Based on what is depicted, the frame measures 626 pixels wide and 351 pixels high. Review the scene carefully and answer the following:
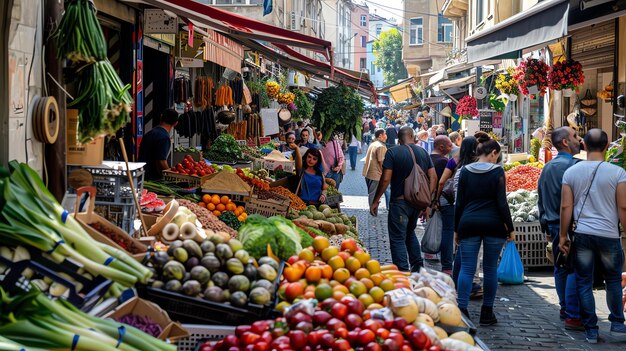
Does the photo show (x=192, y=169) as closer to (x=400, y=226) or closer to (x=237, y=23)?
(x=400, y=226)

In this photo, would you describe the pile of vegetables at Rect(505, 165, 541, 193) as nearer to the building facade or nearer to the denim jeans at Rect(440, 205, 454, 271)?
the denim jeans at Rect(440, 205, 454, 271)

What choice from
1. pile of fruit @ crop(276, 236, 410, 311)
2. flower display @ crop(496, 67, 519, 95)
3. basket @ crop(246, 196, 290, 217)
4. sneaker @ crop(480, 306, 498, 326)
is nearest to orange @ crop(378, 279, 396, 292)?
pile of fruit @ crop(276, 236, 410, 311)

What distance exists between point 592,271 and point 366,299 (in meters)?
3.54

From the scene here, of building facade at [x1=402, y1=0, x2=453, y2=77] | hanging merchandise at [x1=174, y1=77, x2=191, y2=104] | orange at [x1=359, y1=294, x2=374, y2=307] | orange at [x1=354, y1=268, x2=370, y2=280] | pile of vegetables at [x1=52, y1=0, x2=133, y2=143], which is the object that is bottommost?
orange at [x1=359, y1=294, x2=374, y2=307]

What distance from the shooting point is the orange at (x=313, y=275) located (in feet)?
20.1

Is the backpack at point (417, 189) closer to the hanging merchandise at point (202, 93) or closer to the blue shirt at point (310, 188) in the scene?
the blue shirt at point (310, 188)

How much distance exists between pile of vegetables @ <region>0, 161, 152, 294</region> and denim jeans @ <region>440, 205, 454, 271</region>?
699 cm

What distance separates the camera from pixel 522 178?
14711 mm

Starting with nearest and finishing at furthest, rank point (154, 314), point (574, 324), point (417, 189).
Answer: point (154, 314)
point (574, 324)
point (417, 189)

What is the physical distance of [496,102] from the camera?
75.5 feet

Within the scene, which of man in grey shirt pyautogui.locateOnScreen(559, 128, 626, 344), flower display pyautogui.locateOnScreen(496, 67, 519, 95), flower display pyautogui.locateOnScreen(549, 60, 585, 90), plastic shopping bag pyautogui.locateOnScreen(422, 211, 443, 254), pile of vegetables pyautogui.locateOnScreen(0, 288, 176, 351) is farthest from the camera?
flower display pyautogui.locateOnScreen(496, 67, 519, 95)

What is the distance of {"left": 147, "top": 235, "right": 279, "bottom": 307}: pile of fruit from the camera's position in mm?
5562

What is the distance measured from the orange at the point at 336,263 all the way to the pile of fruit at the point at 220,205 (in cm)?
373

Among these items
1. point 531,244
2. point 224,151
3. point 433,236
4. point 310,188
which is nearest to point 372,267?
point 433,236
